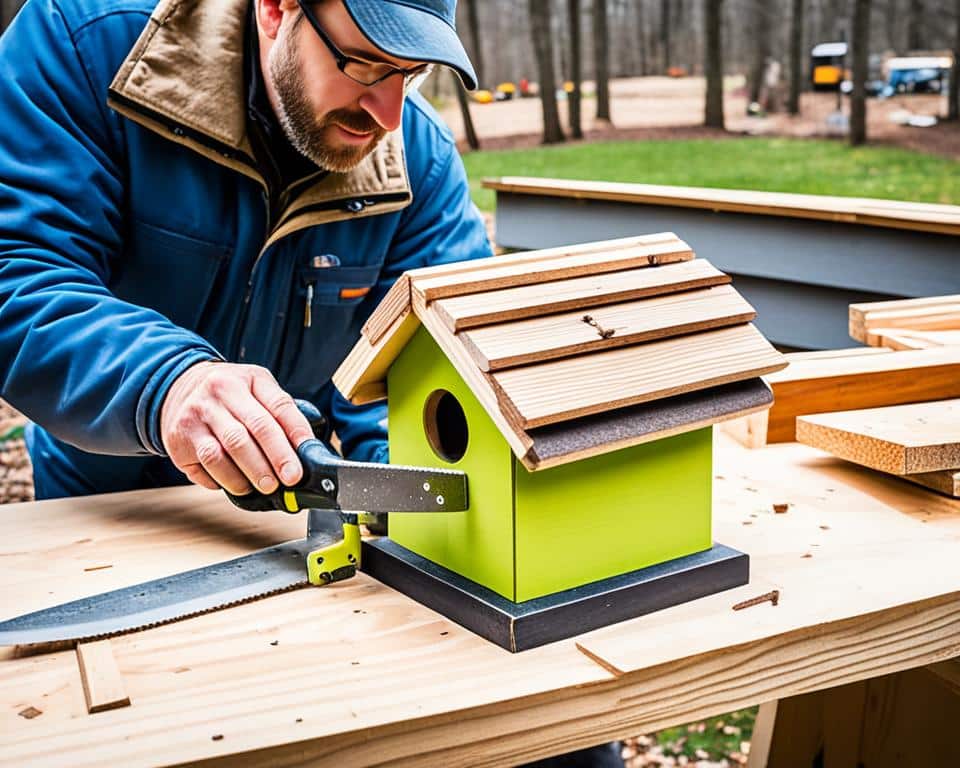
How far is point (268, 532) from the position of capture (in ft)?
5.88

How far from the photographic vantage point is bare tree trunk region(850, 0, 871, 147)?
11.9 m

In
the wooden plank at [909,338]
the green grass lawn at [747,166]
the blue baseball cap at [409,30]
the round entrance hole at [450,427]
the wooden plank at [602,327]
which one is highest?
the blue baseball cap at [409,30]

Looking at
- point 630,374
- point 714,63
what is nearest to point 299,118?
point 630,374

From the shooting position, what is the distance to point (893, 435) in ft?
6.23

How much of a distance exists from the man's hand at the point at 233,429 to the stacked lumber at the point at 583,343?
132 mm

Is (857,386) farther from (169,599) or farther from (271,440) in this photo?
(169,599)

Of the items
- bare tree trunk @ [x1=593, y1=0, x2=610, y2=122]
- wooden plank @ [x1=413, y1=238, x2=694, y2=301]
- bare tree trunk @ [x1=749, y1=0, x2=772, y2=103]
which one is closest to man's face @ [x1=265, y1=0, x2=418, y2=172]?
wooden plank @ [x1=413, y1=238, x2=694, y2=301]

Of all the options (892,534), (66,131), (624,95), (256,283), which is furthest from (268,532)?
(624,95)

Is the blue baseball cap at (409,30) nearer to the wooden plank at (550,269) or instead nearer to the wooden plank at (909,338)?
the wooden plank at (550,269)

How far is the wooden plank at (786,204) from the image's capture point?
137 inches


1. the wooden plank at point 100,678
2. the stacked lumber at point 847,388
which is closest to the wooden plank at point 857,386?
the stacked lumber at point 847,388

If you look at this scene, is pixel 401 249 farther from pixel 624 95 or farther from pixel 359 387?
pixel 624 95

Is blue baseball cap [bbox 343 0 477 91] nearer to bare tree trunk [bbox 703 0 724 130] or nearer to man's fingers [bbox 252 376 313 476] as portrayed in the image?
man's fingers [bbox 252 376 313 476]

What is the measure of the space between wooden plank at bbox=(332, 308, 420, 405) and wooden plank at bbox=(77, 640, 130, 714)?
49 centimetres
